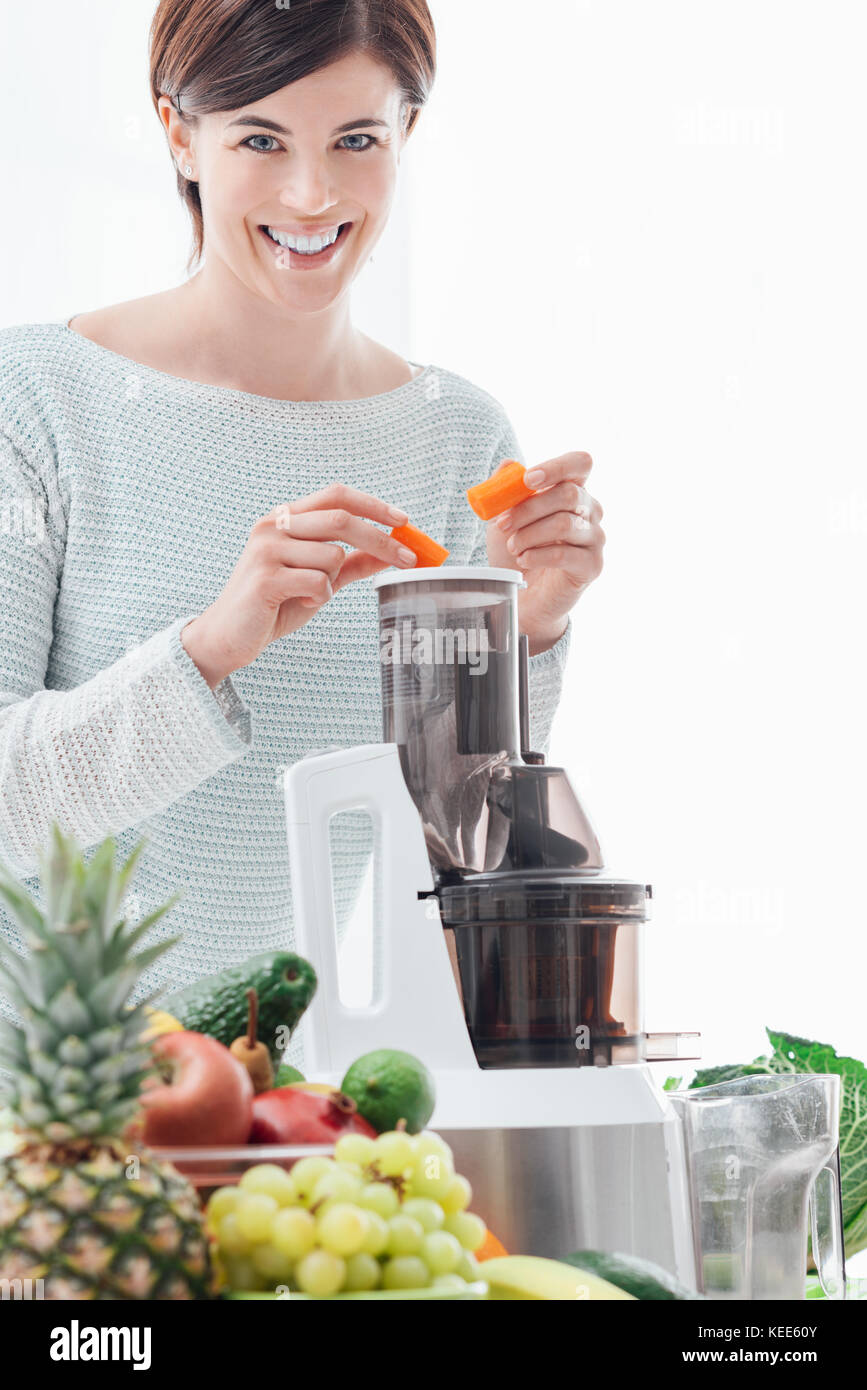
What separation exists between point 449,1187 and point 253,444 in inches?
36.5

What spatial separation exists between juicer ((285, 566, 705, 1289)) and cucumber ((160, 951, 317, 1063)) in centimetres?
12

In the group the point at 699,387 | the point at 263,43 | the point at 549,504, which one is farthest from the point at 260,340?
the point at 699,387

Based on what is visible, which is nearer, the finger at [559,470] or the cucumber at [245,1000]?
the cucumber at [245,1000]

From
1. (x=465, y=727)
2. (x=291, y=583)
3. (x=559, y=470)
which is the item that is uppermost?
(x=559, y=470)

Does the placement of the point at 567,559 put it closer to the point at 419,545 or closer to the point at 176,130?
Result: the point at 419,545

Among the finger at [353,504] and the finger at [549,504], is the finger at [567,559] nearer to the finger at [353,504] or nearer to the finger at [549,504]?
the finger at [549,504]

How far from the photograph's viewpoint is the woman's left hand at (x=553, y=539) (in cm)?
98

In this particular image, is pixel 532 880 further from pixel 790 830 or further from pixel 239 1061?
pixel 790 830

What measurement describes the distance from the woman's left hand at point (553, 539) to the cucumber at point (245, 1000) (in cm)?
47

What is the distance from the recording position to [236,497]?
50.5 inches

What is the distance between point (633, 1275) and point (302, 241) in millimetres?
882

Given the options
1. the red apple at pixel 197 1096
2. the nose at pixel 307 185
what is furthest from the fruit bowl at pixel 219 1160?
the nose at pixel 307 185

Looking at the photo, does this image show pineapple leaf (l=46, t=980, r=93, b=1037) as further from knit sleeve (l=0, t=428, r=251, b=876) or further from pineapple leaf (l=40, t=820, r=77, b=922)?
knit sleeve (l=0, t=428, r=251, b=876)
